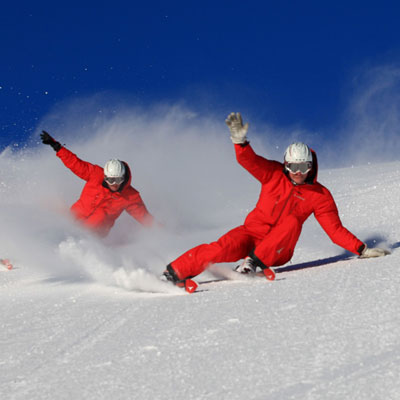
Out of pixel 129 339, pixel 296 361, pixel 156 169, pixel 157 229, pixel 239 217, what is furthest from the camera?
pixel 156 169

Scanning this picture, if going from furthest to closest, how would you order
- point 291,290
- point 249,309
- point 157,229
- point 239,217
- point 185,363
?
point 239,217 < point 157,229 < point 291,290 < point 249,309 < point 185,363

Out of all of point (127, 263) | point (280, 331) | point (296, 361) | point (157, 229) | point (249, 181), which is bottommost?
point (296, 361)

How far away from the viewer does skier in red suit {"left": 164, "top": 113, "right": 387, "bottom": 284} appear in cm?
527

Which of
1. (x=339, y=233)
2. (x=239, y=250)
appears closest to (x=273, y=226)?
(x=239, y=250)

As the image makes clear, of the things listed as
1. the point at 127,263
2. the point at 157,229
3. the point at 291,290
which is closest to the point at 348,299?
the point at 291,290

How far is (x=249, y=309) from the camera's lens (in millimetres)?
3916

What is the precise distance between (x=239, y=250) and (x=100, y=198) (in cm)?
372

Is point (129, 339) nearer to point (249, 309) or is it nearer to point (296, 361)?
point (249, 309)

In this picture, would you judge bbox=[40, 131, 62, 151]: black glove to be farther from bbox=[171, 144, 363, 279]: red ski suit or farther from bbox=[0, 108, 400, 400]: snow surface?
bbox=[171, 144, 363, 279]: red ski suit

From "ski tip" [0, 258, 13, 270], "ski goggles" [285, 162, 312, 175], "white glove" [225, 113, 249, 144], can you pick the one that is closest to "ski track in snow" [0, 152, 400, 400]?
"ski goggles" [285, 162, 312, 175]

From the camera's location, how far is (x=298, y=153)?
17.8 feet

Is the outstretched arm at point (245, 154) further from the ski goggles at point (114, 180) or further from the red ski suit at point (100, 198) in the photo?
the red ski suit at point (100, 198)

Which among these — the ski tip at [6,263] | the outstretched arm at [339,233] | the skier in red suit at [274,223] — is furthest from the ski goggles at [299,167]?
the ski tip at [6,263]

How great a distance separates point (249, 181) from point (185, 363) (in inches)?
563
